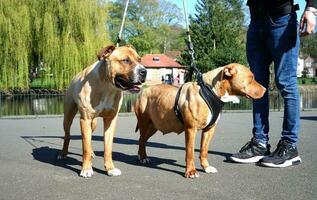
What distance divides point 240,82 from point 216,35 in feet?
169

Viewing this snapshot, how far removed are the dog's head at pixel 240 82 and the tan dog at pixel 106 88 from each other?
96 cm

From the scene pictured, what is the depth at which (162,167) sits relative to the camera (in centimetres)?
504

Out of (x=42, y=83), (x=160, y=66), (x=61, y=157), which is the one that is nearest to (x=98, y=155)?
(x=61, y=157)

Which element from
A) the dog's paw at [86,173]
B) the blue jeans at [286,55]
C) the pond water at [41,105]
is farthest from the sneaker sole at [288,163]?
the pond water at [41,105]

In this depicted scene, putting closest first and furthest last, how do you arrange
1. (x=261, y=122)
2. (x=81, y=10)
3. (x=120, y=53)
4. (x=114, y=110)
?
1. (x=120, y=53)
2. (x=114, y=110)
3. (x=261, y=122)
4. (x=81, y=10)

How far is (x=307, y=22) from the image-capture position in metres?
4.58

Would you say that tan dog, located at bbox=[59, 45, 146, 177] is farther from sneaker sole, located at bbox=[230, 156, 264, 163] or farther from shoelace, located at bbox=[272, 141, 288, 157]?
shoelace, located at bbox=[272, 141, 288, 157]

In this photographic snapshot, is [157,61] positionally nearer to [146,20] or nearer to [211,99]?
[146,20]

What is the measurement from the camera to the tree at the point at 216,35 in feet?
160

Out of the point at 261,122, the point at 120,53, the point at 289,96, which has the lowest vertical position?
the point at 261,122

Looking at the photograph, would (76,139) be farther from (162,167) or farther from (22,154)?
(162,167)

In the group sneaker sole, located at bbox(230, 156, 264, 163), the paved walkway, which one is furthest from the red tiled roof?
sneaker sole, located at bbox(230, 156, 264, 163)

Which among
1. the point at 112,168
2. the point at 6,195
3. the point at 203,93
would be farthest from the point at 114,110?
the point at 6,195

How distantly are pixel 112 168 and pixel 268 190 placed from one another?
1.75 m
